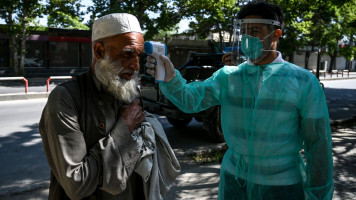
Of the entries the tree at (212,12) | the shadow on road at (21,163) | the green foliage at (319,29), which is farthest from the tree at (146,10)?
the shadow on road at (21,163)

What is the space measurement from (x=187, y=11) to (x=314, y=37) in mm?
13523

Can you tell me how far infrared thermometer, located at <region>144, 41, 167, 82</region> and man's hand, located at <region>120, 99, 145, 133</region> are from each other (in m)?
0.26

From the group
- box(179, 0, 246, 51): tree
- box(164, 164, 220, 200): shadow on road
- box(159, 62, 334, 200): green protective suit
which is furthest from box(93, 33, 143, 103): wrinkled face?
box(179, 0, 246, 51): tree

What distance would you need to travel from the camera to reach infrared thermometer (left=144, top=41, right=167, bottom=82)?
1812 millimetres

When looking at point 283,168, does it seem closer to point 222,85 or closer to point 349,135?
point 222,85

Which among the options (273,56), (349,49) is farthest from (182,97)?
(349,49)

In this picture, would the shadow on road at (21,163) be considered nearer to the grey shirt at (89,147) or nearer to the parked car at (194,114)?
the parked car at (194,114)

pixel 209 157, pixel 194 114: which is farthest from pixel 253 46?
pixel 194 114

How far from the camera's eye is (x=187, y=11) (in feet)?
66.2

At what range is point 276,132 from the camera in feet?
6.21

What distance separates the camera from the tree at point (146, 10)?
63.0 ft

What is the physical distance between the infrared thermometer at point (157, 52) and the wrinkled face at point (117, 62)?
10cm

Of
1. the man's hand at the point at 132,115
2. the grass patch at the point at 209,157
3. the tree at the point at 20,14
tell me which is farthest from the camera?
the tree at the point at 20,14

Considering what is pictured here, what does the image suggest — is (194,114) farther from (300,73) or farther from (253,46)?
(300,73)
